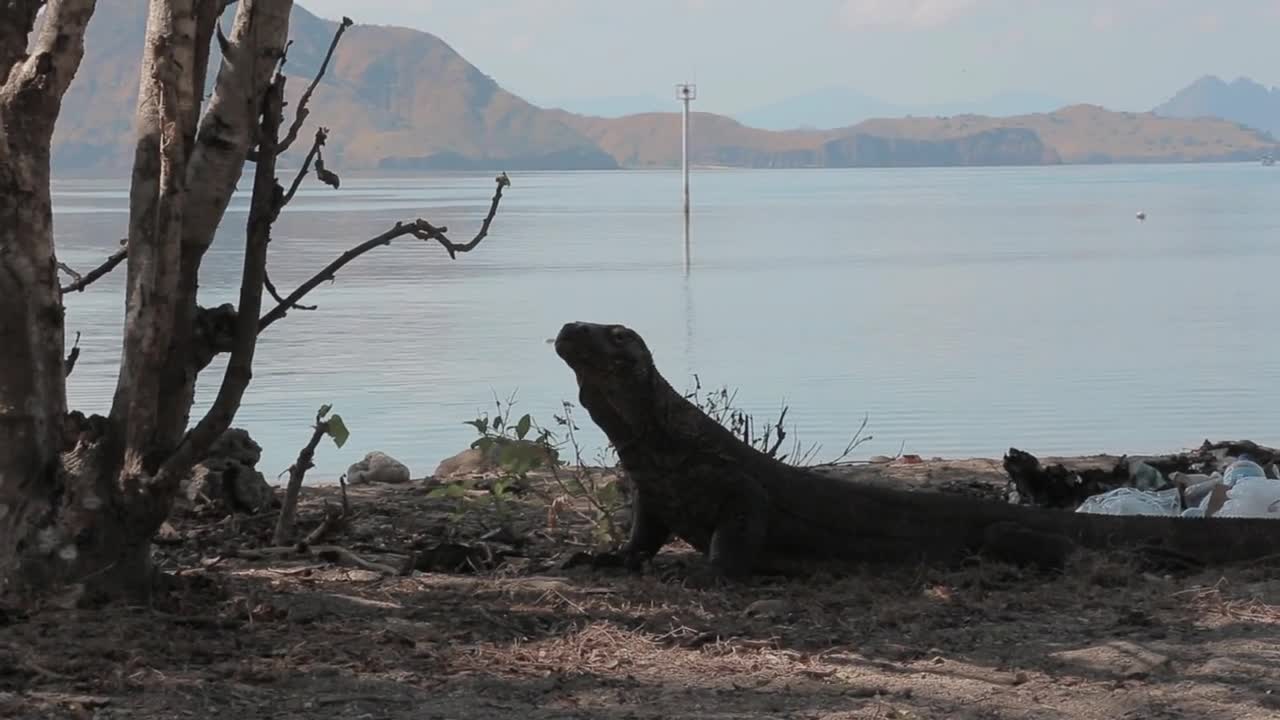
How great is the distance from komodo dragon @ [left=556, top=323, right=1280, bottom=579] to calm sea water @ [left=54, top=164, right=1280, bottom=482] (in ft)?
18.5

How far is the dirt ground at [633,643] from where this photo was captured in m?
5.04

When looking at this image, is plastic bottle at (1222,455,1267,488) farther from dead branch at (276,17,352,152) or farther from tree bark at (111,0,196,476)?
tree bark at (111,0,196,476)

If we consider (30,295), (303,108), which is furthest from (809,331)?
(30,295)

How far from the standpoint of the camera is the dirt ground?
16.5 ft

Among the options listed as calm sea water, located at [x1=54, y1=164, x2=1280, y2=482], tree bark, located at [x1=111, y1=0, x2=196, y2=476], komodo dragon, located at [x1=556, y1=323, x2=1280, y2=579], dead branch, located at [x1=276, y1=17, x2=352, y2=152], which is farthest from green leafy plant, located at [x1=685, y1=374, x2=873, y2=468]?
tree bark, located at [x1=111, y1=0, x2=196, y2=476]

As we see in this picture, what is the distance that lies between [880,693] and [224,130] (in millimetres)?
2856

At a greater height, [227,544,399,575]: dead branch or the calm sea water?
[227,544,399,575]: dead branch

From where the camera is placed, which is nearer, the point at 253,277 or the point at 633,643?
the point at 633,643

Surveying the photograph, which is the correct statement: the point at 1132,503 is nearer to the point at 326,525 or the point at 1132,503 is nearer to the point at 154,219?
the point at 326,525

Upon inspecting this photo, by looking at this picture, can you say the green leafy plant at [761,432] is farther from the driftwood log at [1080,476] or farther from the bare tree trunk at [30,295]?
the bare tree trunk at [30,295]

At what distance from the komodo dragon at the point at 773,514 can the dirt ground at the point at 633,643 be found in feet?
0.52

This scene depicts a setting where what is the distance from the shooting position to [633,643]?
577 centimetres

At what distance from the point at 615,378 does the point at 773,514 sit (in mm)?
835

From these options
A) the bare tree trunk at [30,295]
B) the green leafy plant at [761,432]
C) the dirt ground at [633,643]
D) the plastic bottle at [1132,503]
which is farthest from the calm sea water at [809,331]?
the bare tree trunk at [30,295]
